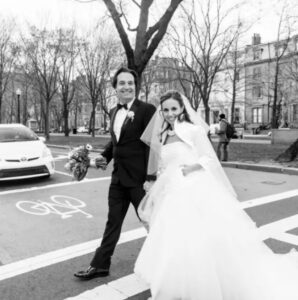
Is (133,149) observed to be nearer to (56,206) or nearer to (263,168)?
(56,206)

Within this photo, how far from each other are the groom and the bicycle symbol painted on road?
8.62ft

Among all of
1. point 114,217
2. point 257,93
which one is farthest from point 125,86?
point 257,93

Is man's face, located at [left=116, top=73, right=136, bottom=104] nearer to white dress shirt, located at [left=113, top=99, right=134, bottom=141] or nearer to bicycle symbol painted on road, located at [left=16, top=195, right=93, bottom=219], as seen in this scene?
white dress shirt, located at [left=113, top=99, right=134, bottom=141]

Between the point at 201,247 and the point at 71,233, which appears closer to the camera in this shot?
the point at 201,247

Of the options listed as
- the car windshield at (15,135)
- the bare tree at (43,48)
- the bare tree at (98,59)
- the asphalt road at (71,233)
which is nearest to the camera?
the asphalt road at (71,233)

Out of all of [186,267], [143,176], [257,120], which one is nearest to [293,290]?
[186,267]

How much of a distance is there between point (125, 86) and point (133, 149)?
0.62 m

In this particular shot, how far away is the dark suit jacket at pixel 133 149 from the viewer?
3516 millimetres

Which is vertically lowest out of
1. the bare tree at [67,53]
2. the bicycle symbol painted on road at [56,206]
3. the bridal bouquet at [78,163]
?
the bicycle symbol painted on road at [56,206]

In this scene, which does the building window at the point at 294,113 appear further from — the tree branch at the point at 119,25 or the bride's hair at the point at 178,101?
the bride's hair at the point at 178,101

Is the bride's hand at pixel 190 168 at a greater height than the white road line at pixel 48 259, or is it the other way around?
the bride's hand at pixel 190 168

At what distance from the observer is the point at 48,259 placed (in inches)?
166

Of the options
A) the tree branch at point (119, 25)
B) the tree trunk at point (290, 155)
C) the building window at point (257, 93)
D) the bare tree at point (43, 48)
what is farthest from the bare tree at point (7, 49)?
the building window at point (257, 93)

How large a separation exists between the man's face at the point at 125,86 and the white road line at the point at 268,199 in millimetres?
3974
